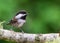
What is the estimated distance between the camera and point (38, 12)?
102 inches

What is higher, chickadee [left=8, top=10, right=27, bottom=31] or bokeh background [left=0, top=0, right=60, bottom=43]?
bokeh background [left=0, top=0, right=60, bottom=43]

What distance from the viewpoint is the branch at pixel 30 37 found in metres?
1.37

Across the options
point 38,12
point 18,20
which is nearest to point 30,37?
point 18,20

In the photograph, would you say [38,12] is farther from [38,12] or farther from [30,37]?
[30,37]

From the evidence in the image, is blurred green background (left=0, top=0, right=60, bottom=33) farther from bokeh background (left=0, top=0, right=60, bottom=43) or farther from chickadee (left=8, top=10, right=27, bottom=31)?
chickadee (left=8, top=10, right=27, bottom=31)

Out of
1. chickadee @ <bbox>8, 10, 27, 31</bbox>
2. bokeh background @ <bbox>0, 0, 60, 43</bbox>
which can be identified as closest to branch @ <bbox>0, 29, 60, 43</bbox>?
chickadee @ <bbox>8, 10, 27, 31</bbox>

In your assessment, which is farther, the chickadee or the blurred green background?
the blurred green background

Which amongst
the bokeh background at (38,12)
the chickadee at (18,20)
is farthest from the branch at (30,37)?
the bokeh background at (38,12)

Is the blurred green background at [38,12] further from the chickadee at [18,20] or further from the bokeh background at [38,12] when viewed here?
the chickadee at [18,20]

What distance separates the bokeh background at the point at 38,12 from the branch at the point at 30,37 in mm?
880

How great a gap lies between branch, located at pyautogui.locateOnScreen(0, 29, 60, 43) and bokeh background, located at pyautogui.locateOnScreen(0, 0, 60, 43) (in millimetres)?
880

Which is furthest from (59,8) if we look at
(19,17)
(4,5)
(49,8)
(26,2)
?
(19,17)

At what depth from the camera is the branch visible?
4.50ft

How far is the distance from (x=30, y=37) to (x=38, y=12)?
1.22m
